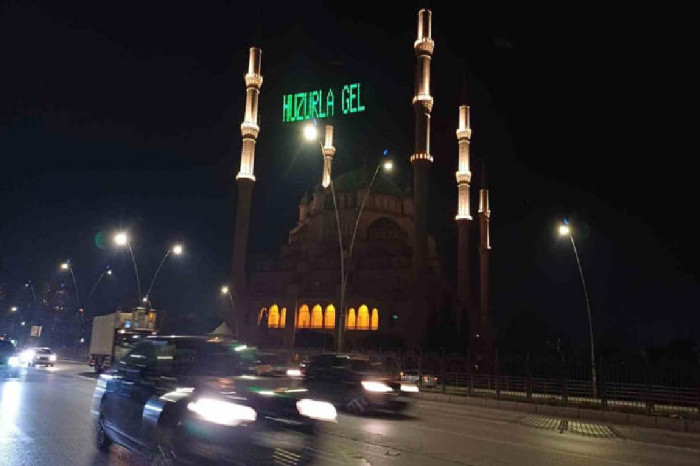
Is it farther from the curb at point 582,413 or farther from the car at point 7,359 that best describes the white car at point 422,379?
the car at point 7,359

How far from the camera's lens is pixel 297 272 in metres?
70.4

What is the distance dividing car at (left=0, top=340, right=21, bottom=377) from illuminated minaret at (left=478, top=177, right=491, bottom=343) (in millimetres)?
55644

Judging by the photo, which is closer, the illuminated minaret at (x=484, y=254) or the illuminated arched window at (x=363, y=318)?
the illuminated arched window at (x=363, y=318)

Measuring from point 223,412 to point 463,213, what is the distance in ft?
200

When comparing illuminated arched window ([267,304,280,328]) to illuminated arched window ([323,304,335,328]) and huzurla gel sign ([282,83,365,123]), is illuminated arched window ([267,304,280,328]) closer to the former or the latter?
illuminated arched window ([323,304,335,328])

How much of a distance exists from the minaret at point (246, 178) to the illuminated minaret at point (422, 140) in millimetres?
18573

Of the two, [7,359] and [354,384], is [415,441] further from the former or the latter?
[7,359]

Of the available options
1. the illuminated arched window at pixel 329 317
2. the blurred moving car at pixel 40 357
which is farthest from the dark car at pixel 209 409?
the illuminated arched window at pixel 329 317

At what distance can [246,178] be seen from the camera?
63.9 metres

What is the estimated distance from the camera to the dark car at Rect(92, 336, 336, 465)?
225 inches

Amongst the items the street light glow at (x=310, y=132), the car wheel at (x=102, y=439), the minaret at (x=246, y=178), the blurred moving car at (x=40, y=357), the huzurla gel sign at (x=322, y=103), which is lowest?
the blurred moving car at (x=40, y=357)

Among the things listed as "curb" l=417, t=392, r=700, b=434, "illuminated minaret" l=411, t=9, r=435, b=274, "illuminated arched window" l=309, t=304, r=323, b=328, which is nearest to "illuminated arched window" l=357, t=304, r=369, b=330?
"illuminated arched window" l=309, t=304, r=323, b=328

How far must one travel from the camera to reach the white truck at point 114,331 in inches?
1217

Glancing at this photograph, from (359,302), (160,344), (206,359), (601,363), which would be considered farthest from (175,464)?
(359,302)
